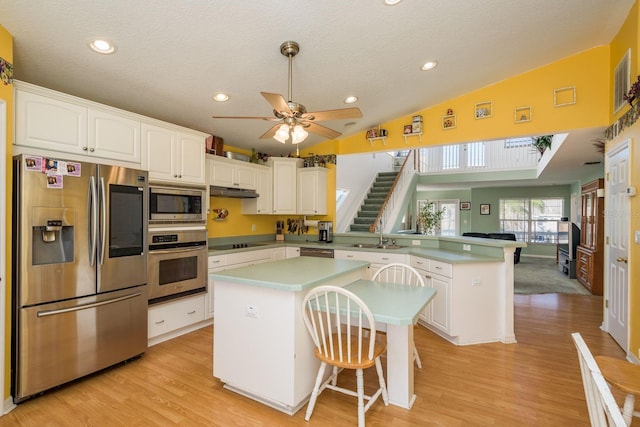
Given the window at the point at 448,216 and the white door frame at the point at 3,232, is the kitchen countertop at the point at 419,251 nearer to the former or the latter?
the white door frame at the point at 3,232

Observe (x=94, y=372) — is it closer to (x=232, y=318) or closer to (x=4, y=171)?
(x=232, y=318)

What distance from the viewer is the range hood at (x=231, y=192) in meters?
4.09

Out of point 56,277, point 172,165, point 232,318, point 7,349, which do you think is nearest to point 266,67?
point 172,165

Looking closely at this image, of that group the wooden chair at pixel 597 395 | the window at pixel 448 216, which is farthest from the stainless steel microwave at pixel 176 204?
the window at pixel 448 216

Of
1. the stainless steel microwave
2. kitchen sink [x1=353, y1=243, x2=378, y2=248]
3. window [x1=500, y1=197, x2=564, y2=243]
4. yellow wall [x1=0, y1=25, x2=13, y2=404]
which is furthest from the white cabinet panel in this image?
window [x1=500, y1=197, x2=564, y2=243]

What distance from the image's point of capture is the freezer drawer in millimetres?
2205

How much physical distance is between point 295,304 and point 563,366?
8.32ft

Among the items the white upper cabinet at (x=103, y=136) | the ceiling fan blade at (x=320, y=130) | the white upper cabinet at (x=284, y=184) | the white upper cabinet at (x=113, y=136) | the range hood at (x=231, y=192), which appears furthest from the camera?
the white upper cabinet at (x=284, y=184)

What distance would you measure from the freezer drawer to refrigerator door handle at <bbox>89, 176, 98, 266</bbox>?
1.18 ft

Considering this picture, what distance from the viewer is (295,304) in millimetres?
2078

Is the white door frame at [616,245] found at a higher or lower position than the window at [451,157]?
lower

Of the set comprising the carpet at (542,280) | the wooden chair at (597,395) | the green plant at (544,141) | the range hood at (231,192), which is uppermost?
the green plant at (544,141)

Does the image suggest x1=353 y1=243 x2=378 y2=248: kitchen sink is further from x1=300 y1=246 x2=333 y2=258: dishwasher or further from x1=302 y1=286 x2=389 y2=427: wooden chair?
x1=302 y1=286 x2=389 y2=427: wooden chair

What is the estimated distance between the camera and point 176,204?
3.45 meters
